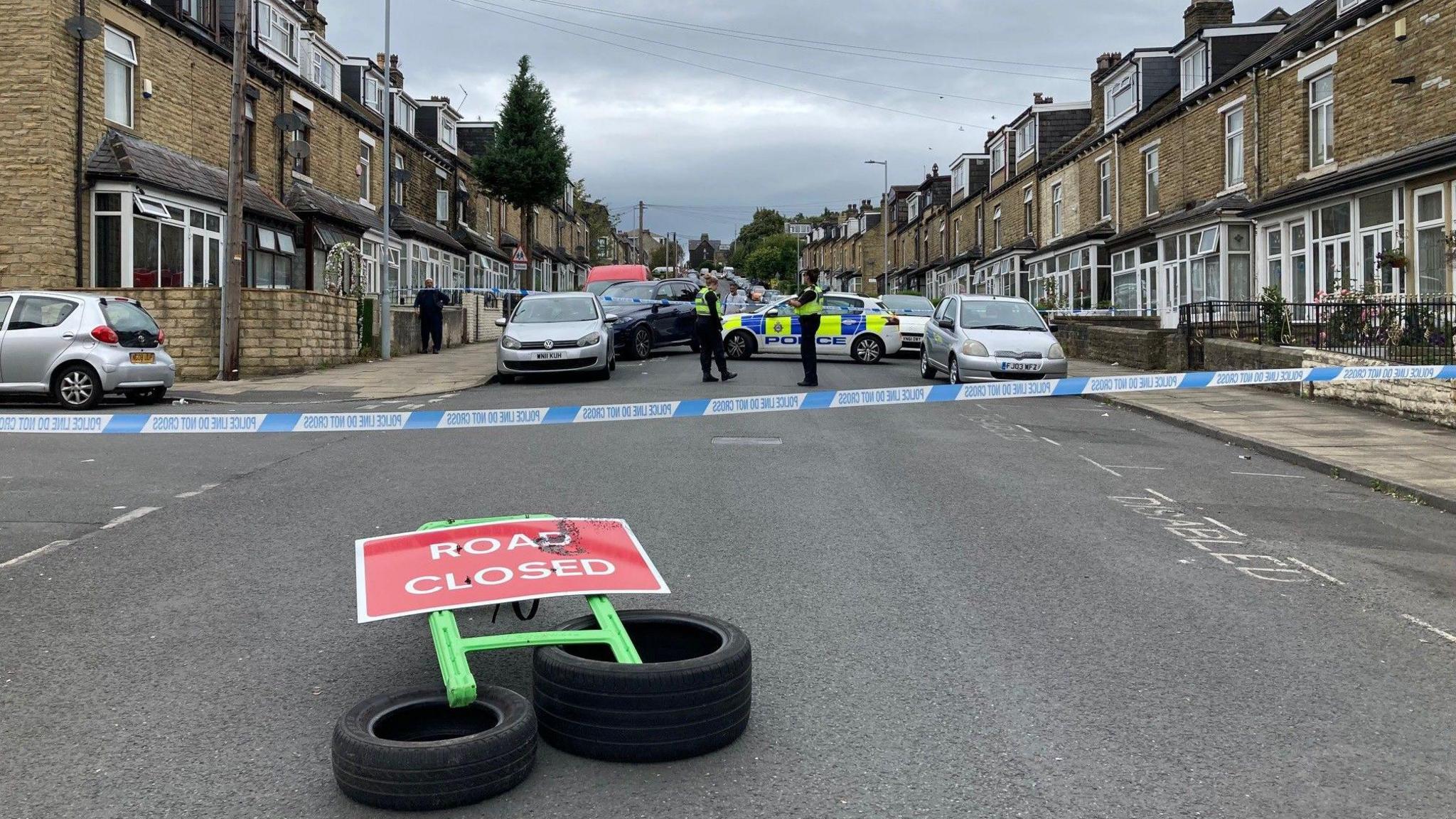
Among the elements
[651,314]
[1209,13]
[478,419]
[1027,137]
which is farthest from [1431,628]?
[1027,137]

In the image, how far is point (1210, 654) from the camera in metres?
5.08

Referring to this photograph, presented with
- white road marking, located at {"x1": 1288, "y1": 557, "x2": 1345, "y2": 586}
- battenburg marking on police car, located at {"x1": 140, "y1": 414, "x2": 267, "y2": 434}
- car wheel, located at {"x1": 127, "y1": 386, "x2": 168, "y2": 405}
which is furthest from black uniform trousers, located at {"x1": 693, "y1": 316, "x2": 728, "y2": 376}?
white road marking, located at {"x1": 1288, "y1": 557, "x2": 1345, "y2": 586}

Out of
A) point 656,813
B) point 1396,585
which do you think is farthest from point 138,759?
point 1396,585

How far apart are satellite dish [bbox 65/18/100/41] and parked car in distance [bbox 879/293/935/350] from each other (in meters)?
15.9

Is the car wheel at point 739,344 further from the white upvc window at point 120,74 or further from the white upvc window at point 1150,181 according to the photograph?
the white upvc window at point 1150,181

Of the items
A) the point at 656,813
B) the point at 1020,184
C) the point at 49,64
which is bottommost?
the point at 656,813

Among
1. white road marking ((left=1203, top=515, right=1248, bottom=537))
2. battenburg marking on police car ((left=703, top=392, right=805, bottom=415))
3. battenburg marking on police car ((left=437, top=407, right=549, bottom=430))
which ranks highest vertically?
battenburg marking on police car ((left=703, top=392, right=805, bottom=415))

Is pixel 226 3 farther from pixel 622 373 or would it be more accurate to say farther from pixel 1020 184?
pixel 1020 184

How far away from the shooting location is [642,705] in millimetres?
3766

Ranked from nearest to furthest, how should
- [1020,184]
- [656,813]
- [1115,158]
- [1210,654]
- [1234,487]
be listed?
[656,813]
[1210,654]
[1234,487]
[1115,158]
[1020,184]

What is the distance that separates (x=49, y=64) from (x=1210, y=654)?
809 inches

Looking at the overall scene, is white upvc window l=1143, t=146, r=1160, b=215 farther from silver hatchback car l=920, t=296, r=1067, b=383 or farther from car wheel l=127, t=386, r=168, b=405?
car wheel l=127, t=386, r=168, b=405

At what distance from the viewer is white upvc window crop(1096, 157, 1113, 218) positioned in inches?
1510

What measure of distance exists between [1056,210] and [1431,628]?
134ft
